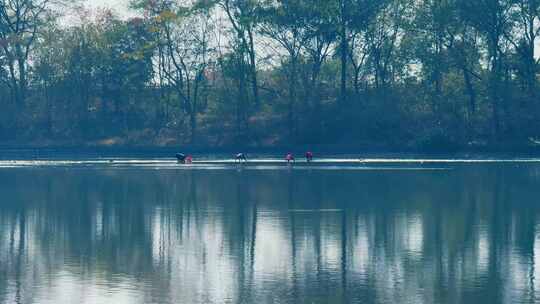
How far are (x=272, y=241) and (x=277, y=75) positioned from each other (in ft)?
271

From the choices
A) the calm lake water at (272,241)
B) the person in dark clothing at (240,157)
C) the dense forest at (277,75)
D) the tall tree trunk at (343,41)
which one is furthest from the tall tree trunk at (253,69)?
the calm lake water at (272,241)

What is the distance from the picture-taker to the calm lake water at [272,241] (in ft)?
79.9

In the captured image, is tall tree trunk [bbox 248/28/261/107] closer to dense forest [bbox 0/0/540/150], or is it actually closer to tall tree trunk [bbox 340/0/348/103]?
dense forest [bbox 0/0/540/150]

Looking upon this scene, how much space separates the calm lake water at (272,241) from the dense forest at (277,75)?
149 feet

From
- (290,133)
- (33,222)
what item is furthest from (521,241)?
(290,133)

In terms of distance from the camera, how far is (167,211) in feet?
143

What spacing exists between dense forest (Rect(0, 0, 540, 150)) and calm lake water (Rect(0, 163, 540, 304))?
45316 mm

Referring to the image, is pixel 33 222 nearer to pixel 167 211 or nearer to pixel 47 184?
pixel 167 211

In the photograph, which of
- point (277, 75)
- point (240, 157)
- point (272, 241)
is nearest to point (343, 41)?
point (277, 75)

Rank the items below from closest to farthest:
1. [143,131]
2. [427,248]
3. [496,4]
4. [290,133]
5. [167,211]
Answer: [427,248], [167,211], [496,4], [290,133], [143,131]

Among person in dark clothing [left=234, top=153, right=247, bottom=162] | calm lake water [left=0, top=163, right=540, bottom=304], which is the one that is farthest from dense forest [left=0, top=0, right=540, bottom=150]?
calm lake water [left=0, top=163, right=540, bottom=304]

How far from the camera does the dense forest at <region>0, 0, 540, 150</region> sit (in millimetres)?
104625

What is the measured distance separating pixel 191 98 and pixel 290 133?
19161mm

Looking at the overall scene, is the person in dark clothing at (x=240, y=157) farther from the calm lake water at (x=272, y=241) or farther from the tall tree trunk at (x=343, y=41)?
the calm lake water at (x=272, y=241)
